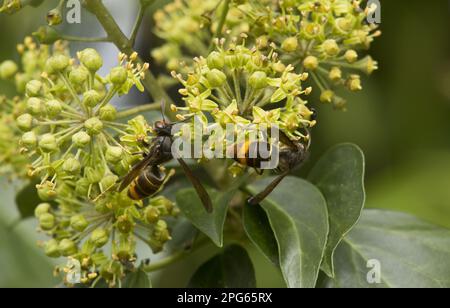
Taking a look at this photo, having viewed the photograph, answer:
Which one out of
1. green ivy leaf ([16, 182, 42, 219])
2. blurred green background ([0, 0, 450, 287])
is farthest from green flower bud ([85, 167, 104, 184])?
blurred green background ([0, 0, 450, 287])

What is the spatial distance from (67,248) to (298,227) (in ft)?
2.65

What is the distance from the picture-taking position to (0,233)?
434 centimetres

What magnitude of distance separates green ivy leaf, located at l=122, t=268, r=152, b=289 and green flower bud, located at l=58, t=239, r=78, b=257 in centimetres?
25

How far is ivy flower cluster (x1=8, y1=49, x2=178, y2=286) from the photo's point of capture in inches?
105

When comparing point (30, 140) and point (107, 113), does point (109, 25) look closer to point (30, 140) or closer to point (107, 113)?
point (107, 113)

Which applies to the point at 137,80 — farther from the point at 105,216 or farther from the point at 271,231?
the point at 271,231

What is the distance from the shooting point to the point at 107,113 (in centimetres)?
267

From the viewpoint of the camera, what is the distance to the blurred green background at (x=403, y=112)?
477cm

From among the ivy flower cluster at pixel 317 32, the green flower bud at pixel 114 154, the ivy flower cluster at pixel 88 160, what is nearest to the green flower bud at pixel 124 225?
the ivy flower cluster at pixel 88 160

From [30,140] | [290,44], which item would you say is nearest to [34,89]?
[30,140]

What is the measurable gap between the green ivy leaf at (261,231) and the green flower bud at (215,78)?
1.68 ft

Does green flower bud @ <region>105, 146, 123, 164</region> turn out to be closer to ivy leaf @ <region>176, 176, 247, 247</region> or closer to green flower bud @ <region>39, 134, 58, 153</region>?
green flower bud @ <region>39, 134, 58, 153</region>
